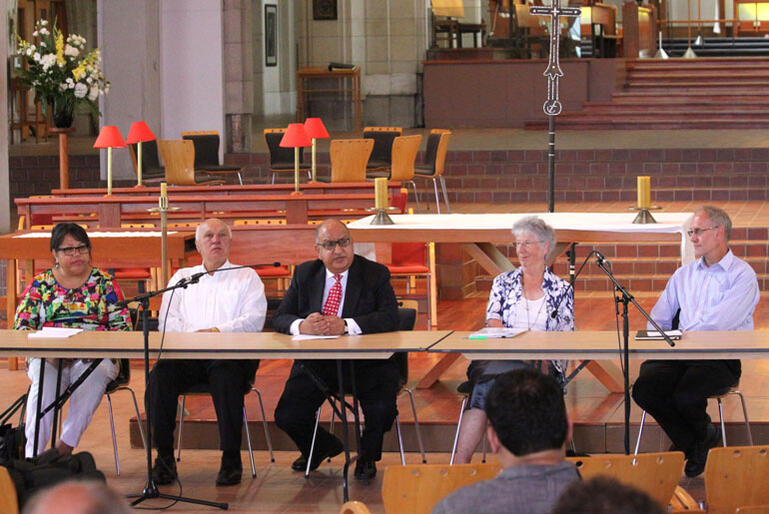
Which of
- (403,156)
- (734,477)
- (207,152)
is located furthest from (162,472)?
(207,152)

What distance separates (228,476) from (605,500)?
328 centimetres

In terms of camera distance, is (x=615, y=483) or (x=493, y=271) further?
(x=493, y=271)

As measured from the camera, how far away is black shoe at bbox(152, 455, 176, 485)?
502 cm

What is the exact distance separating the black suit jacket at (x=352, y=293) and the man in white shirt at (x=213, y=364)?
231mm

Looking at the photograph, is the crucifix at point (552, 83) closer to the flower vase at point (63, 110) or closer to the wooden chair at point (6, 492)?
the wooden chair at point (6, 492)

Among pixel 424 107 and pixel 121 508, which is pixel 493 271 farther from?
pixel 424 107

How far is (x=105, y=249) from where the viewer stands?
6.71 m

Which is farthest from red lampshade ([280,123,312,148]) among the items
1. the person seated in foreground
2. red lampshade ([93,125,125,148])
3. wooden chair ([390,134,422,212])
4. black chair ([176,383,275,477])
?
the person seated in foreground

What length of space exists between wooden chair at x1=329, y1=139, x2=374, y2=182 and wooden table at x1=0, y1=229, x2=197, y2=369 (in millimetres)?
3677

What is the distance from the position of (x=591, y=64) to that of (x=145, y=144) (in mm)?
6694

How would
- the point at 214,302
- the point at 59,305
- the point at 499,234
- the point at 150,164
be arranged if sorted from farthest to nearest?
the point at 150,164
the point at 499,234
the point at 214,302
the point at 59,305

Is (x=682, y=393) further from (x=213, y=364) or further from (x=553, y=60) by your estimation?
(x=553, y=60)

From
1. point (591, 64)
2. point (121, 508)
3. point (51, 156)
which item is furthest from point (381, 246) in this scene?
point (591, 64)

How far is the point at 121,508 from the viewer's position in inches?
76.9
